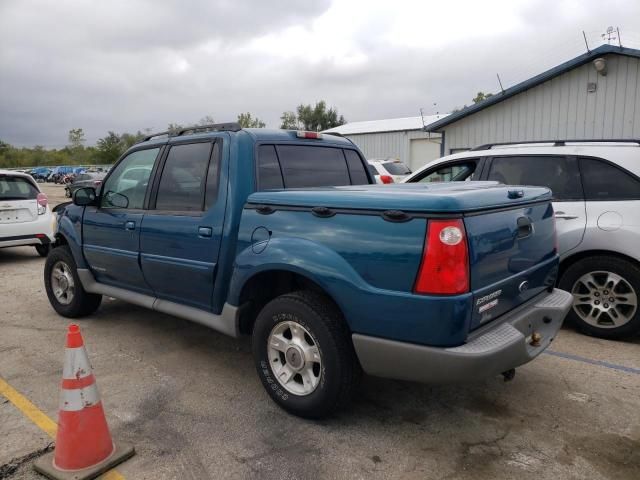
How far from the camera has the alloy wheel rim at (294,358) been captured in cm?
305

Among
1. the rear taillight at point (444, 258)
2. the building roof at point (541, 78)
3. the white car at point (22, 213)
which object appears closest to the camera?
the rear taillight at point (444, 258)

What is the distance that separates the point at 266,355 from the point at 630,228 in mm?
3307

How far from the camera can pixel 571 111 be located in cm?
1245

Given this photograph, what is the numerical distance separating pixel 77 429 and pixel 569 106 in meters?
13.0

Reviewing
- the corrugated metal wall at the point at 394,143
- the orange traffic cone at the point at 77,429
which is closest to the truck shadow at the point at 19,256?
the orange traffic cone at the point at 77,429

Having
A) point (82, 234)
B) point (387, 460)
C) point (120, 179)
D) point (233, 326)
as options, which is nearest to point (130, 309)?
point (82, 234)

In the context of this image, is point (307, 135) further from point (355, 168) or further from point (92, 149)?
point (92, 149)

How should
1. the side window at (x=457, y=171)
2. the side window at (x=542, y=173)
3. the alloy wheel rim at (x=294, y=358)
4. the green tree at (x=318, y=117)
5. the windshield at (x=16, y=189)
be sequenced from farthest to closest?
the green tree at (x=318, y=117) < the windshield at (x=16, y=189) < the side window at (x=457, y=171) < the side window at (x=542, y=173) < the alloy wheel rim at (x=294, y=358)

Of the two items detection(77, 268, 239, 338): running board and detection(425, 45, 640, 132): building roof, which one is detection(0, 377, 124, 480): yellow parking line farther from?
detection(425, 45, 640, 132): building roof

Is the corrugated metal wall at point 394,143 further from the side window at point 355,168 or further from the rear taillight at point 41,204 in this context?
the side window at point 355,168

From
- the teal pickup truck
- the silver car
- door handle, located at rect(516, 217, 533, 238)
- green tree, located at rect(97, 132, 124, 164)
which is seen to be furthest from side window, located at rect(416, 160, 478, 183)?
green tree, located at rect(97, 132, 124, 164)

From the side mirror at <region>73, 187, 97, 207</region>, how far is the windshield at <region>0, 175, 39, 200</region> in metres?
4.99

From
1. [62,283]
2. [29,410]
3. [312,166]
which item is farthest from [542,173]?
[62,283]

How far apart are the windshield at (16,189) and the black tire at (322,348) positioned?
7.50 meters
